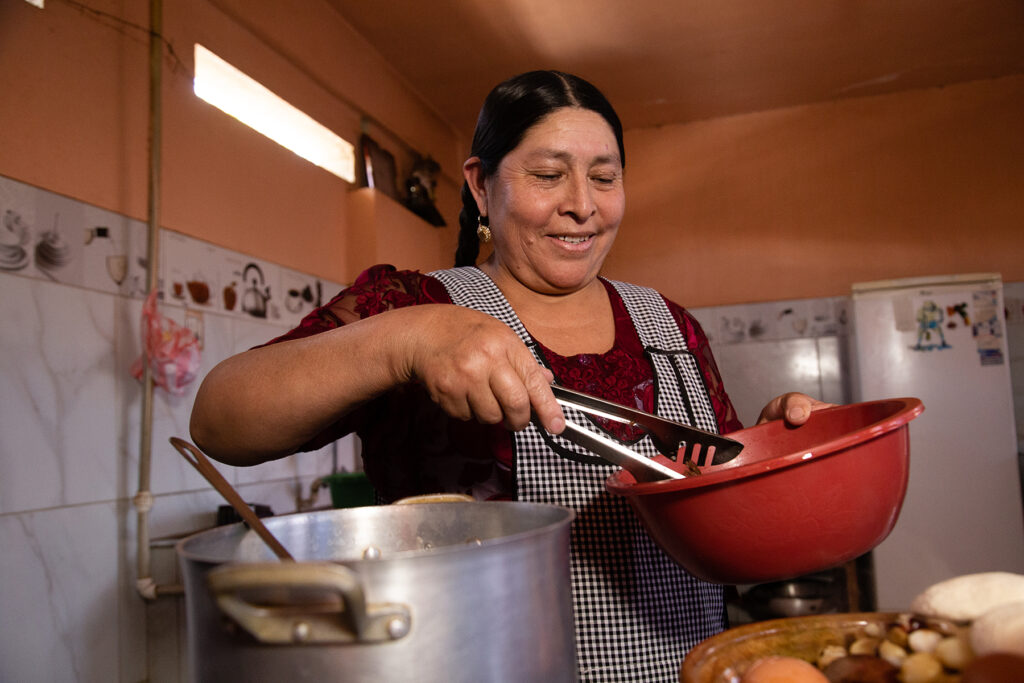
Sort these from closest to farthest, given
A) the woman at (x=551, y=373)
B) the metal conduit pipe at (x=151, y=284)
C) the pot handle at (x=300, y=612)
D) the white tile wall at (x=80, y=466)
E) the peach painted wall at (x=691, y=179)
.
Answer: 1. the pot handle at (x=300, y=612)
2. the woman at (x=551, y=373)
3. the white tile wall at (x=80, y=466)
4. the metal conduit pipe at (x=151, y=284)
5. the peach painted wall at (x=691, y=179)

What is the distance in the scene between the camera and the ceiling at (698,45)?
2.89 metres

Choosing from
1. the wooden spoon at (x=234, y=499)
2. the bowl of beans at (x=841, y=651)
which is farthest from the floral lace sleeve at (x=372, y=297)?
the bowl of beans at (x=841, y=651)

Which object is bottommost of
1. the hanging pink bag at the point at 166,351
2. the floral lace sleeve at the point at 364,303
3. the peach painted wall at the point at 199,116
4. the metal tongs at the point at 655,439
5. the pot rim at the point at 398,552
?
the pot rim at the point at 398,552

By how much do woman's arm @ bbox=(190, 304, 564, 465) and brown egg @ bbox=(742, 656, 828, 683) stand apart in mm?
215

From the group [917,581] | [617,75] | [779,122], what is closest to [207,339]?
[617,75]

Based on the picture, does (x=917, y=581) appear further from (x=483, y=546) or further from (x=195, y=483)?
(x=483, y=546)

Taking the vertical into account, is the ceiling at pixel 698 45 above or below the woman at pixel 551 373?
above

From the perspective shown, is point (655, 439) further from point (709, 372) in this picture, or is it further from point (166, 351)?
point (166, 351)

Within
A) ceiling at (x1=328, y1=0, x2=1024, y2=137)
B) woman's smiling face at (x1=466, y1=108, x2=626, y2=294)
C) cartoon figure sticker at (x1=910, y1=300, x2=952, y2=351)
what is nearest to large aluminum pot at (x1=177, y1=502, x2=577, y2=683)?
woman's smiling face at (x1=466, y1=108, x2=626, y2=294)

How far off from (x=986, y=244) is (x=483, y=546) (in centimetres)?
415

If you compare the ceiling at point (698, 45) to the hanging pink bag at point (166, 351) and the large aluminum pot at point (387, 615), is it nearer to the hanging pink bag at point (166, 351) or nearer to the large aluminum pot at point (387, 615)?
the hanging pink bag at point (166, 351)

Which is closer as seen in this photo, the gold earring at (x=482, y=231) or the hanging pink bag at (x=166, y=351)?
the gold earring at (x=482, y=231)

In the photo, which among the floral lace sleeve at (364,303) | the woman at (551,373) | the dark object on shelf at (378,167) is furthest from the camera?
the dark object on shelf at (378,167)

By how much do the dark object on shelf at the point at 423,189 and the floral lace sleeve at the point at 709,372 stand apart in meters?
2.49
